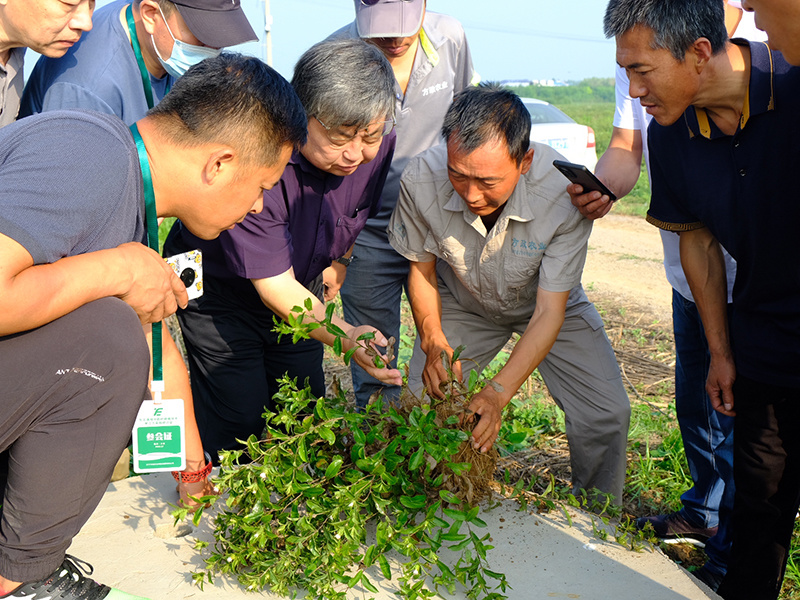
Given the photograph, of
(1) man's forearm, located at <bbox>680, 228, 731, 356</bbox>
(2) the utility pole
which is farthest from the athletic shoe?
(2) the utility pole

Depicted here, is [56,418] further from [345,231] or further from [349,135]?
[345,231]

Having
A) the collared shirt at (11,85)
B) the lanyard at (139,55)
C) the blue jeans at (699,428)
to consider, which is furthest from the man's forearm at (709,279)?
the collared shirt at (11,85)

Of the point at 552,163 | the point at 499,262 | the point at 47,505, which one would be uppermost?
the point at 552,163

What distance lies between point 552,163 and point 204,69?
57.7 inches

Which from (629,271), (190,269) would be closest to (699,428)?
(190,269)

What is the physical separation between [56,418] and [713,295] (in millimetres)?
2106

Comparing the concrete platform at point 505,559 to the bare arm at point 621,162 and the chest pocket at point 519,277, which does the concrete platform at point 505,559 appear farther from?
the bare arm at point 621,162

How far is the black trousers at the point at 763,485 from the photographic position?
237 centimetres

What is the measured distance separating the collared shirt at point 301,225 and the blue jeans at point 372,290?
0.45 meters

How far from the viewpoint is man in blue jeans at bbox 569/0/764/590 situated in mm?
2838

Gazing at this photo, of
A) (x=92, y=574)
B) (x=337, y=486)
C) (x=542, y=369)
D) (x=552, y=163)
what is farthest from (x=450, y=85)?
(x=92, y=574)

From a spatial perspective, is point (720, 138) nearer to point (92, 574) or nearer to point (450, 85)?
point (450, 85)

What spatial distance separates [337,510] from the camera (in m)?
2.11

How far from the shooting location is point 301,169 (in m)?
2.85
